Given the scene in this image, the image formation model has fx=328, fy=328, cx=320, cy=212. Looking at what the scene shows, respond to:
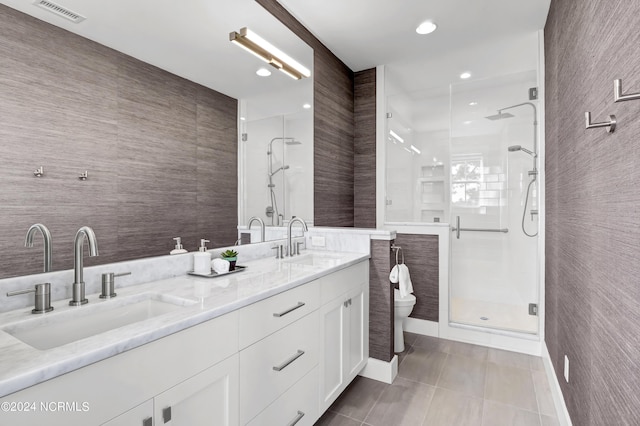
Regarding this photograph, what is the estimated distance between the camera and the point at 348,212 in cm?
329

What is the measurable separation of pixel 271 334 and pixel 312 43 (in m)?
2.33

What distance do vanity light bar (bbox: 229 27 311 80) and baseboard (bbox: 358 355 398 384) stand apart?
7.15 feet

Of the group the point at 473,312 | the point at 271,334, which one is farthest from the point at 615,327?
the point at 473,312

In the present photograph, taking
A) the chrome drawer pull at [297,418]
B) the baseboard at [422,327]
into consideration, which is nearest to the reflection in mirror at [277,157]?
A: the chrome drawer pull at [297,418]

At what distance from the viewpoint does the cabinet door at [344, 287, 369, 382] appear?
201 cm

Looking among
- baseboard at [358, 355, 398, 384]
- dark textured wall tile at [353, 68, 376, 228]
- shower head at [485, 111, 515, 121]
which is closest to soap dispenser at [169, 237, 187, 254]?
baseboard at [358, 355, 398, 384]

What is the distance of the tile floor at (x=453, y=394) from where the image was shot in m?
1.85

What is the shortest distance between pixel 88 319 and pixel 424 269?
270cm

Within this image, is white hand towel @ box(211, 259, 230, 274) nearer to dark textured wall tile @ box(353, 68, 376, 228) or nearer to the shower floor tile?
dark textured wall tile @ box(353, 68, 376, 228)

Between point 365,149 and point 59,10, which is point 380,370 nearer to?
point 365,149

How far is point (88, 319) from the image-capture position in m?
1.09

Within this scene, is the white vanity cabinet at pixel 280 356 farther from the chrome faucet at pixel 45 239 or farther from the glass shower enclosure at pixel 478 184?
the glass shower enclosure at pixel 478 184

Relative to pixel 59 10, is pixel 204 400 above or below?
below

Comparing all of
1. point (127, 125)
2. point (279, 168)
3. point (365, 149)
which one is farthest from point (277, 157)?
point (365, 149)
